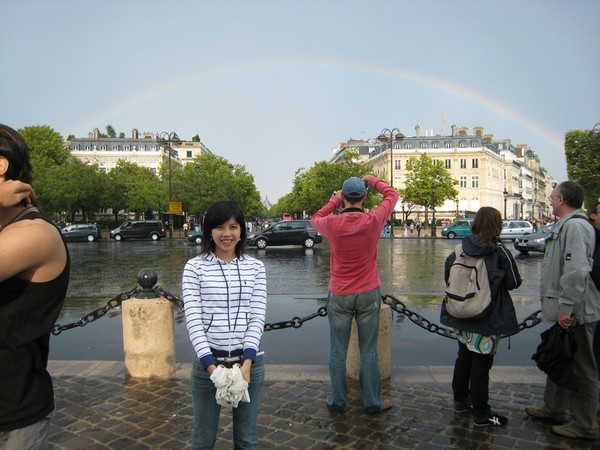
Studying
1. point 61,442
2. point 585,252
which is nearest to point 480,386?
point 585,252

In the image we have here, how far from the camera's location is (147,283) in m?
5.19

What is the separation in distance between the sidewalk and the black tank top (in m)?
1.94

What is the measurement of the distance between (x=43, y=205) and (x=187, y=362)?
48.2 metres

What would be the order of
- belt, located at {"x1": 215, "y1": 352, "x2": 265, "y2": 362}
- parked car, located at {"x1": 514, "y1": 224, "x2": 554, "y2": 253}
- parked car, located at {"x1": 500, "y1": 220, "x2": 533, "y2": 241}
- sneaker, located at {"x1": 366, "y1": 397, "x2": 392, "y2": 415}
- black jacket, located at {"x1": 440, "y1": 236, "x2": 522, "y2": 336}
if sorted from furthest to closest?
parked car, located at {"x1": 500, "y1": 220, "x2": 533, "y2": 241}
parked car, located at {"x1": 514, "y1": 224, "x2": 554, "y2": 253}
sneaker, located at {"x1": 366, "y1": 397, "x2": 392, "y2": 415}
black jacket, located at {"x1": 440, "y1": 236, "x2": 522, "y2": 336}
belt, located at {"x1": 215, "y1": 352, "x2": 265, "y2": 362}

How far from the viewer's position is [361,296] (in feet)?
12.8

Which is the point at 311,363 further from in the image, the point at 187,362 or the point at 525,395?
the point at 525,395

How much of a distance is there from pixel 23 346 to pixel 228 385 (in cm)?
98

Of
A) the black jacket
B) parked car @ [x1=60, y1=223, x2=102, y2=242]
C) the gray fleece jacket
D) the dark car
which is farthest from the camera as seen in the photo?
parked car @ [x1=60, y1=223, x2=102, y2=242]

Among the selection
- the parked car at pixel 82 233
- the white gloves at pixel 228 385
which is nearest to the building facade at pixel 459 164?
the parked car at pixel 82 233

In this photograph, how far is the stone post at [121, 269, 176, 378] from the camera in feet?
16.8

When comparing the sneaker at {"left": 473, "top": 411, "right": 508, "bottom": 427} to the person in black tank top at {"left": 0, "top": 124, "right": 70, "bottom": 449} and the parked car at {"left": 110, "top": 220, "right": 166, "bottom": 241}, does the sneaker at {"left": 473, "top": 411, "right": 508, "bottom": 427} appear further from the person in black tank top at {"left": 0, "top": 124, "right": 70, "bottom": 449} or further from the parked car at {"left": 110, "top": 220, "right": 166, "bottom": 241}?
the parked car at {"left": 110, "top": 220, "right": 166, "bottom": 241}

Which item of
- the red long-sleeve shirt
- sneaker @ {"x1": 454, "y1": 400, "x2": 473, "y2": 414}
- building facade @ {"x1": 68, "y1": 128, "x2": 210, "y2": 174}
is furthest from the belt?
building facade @ {"x1": 68, "y1": 128, "x2": 210, "y2": 174}

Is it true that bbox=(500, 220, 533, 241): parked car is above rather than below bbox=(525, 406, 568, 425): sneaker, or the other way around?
above

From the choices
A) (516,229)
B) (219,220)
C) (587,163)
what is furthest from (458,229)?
(219,220)
